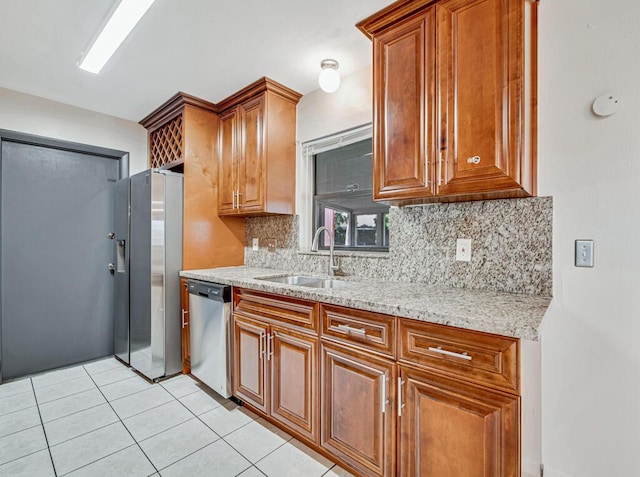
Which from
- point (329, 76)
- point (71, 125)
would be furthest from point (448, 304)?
point (71, 125)

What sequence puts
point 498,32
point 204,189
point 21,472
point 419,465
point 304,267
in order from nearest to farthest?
point 419,465, point 498,32, point 21,472, point 304,267, point 204,189

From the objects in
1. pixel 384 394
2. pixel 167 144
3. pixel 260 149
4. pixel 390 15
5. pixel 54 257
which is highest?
pixel 390 15

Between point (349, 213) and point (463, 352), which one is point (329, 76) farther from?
point (463, 352)

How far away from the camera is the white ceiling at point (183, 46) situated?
66.6 inches

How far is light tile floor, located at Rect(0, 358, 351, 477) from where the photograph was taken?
62.0 inches

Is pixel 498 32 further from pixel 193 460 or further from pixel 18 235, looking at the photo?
pixel 18 235

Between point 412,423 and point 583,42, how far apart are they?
1774 mm

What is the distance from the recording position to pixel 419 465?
1235 mm

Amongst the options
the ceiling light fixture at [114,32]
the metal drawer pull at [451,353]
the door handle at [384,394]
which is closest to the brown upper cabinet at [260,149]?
the ceiling light fixture at [114,32]

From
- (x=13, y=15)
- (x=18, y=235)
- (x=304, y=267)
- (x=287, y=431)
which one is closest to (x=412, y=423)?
(x=287, y=431)

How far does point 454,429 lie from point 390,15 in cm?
193

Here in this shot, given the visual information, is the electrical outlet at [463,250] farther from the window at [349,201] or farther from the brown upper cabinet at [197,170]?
the brown upper cabinet at [197,170]

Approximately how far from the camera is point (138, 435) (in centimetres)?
184

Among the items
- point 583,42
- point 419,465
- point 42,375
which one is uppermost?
point 583,42
